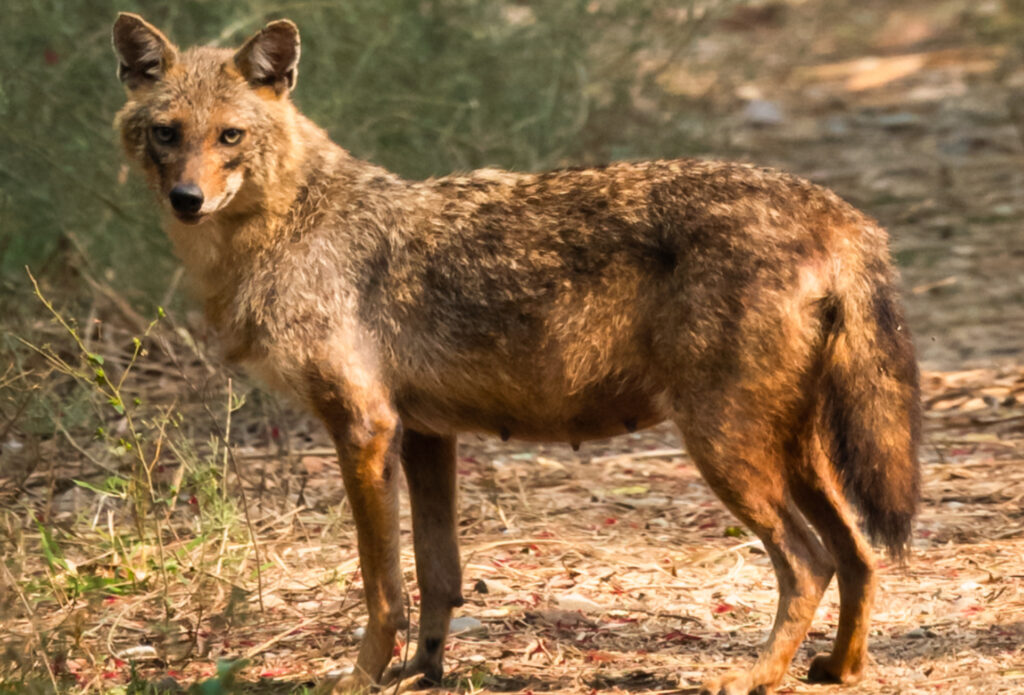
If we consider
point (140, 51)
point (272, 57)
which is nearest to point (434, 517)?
point (272, 57)

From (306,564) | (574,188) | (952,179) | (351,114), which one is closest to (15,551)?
(306,564)

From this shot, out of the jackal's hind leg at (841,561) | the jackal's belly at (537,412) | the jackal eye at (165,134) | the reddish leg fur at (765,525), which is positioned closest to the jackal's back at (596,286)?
the jackal's belly at (537,412)

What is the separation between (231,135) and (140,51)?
1.89ft

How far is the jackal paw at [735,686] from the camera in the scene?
15.8 feet

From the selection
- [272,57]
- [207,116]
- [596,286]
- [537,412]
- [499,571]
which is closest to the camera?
[596,286]

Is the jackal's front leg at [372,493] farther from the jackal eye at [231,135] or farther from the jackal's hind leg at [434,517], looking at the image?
the jackal eye at [231,135]

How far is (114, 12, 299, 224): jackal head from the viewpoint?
518 centimetres

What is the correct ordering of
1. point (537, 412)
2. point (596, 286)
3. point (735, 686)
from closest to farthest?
point (735, 686) < point (596, 286) < point (537, 412)

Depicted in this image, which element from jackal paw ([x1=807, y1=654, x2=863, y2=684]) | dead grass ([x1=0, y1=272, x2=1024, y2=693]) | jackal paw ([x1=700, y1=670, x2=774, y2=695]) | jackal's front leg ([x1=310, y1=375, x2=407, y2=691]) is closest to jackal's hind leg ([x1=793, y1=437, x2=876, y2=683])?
jackal paw ([x1=807, y1=654, x2=863, y2=684])

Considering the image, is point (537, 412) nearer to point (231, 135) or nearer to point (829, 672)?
point (829, 672)

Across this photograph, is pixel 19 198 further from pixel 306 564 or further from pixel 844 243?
pixel 844 243

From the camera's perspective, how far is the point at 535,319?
505cm

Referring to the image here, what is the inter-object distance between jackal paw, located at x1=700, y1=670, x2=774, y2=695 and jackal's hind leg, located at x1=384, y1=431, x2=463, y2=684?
1.05 meters

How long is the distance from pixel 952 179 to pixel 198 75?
348 inches
